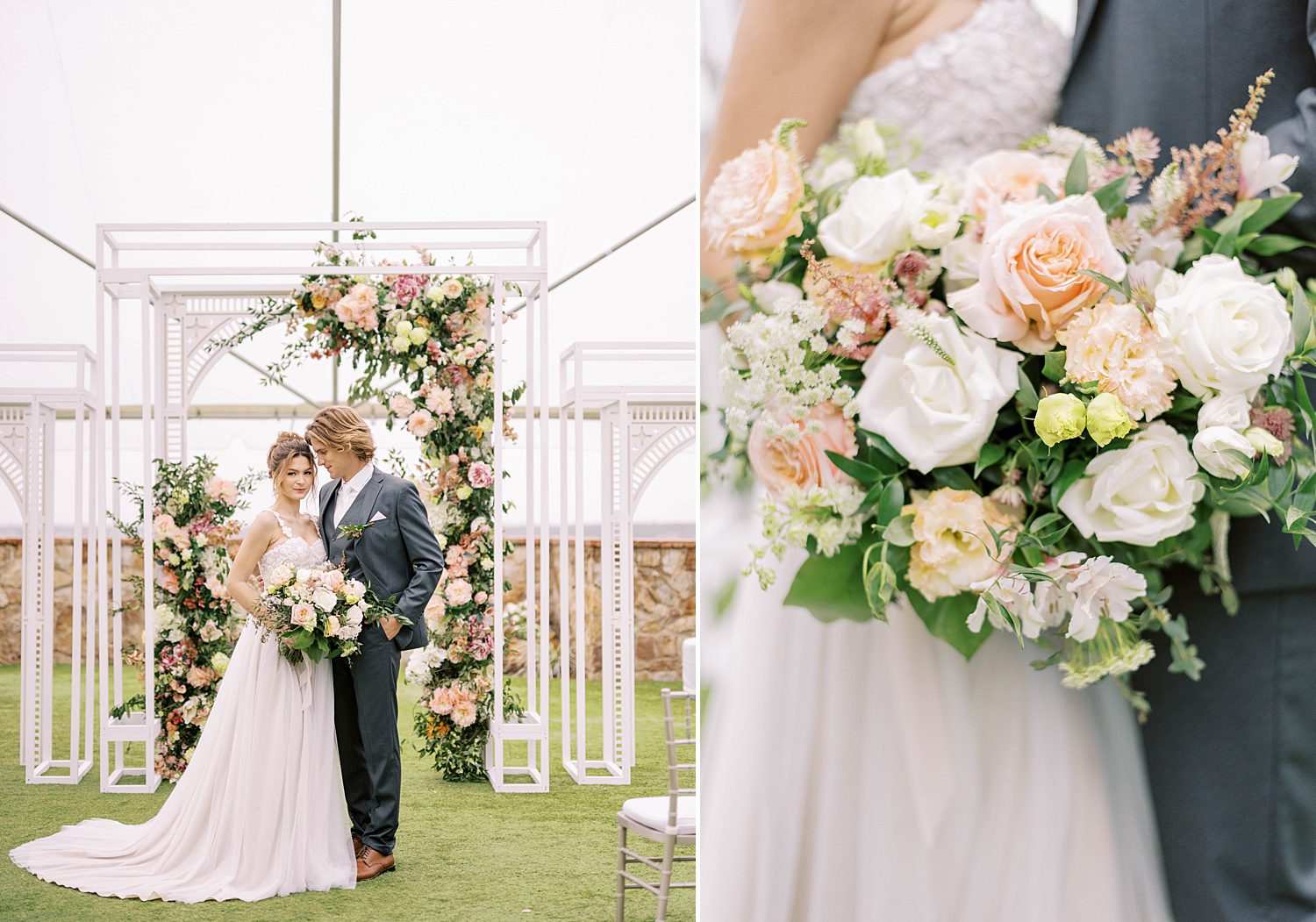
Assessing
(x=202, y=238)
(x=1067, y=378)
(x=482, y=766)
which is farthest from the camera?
(x=202, y=238)

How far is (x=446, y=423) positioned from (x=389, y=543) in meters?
1.78

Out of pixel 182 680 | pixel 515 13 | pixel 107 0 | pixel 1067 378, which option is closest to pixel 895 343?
pixel 1067 378

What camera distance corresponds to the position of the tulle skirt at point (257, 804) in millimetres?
4148

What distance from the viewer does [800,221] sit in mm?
993

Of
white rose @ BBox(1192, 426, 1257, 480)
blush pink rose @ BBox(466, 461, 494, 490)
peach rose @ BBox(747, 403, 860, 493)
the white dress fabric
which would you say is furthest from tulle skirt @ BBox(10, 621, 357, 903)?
white rose @ BBox(1192, 426, 1257, 480)

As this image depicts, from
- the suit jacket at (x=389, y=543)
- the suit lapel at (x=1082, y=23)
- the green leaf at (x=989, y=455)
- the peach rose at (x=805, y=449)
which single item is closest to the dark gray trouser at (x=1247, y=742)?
the green leaf at (x=989, y=455)

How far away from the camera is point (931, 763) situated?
3.44 ft

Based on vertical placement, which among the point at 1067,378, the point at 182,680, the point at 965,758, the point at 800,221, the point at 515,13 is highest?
the point at 515,13

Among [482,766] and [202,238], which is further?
[202,238]

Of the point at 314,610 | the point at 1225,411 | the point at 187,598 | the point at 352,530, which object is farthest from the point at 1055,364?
the point at 187,598

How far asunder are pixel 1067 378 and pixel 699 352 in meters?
0.32

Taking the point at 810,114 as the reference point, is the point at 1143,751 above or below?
below

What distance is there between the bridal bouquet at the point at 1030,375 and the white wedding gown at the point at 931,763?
0.17ft

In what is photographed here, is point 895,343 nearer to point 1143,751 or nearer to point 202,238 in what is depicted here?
point 1143,751
